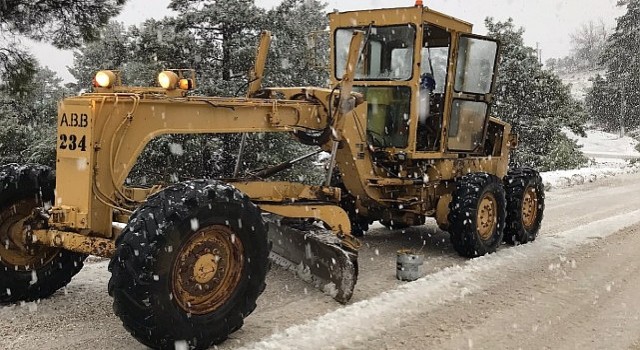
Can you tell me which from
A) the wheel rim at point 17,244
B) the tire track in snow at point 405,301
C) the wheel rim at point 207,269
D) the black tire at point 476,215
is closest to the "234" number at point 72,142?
the wheel rim at point 17,244

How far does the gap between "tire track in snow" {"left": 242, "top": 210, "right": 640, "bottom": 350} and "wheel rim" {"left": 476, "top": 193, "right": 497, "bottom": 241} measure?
27 centimetres

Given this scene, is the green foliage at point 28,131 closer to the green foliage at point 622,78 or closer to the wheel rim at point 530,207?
the wheel rim at point 530,207

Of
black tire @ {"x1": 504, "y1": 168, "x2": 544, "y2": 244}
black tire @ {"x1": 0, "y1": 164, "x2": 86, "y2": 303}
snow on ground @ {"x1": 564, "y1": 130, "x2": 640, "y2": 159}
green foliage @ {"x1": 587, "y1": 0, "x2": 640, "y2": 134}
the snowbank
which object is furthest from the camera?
green foliage @ {"x1": 587, "y1": 0, "x2": 640, "y2": 134}

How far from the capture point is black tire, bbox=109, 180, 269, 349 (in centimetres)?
376

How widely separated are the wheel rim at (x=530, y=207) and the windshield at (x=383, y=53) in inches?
97.2

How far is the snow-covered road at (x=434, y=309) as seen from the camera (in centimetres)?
443

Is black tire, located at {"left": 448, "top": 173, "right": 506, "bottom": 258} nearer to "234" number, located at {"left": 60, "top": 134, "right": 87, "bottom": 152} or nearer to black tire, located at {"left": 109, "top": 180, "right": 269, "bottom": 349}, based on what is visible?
black tire, located at {"left": 109, "top": 180, "right": 269, "bottom": 349}

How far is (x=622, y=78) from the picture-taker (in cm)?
4741

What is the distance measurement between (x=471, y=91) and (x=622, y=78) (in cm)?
4539

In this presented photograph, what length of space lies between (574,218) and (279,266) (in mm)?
5755

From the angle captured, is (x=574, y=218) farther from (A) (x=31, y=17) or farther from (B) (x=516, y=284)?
(A) (x=31, y=17)

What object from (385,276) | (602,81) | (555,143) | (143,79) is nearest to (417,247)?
(385,276)

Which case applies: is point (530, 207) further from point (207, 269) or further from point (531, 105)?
point (531, 105)

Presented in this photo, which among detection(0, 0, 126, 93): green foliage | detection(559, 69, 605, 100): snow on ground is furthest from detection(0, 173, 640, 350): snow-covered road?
detection(559, 69, 605, 100): snow on ground
